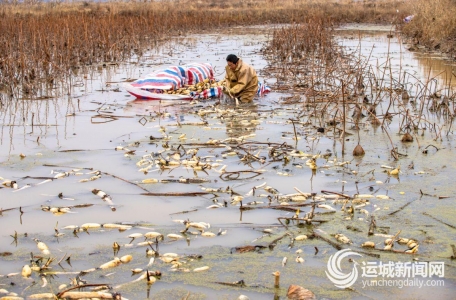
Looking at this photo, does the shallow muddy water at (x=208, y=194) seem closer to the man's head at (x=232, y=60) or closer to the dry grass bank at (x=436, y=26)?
the man's head at (x=232, y=60)

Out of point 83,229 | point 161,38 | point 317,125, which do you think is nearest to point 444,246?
point 83,229

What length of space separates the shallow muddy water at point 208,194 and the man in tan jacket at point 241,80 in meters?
0.29

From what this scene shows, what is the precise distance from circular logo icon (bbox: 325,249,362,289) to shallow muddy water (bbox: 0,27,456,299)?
45 millimetres

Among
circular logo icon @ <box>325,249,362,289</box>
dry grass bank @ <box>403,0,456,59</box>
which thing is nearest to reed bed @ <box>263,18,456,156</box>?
circular logo icon @ <box>325,249,362,289</box>

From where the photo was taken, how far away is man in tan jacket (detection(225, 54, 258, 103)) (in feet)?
28.2

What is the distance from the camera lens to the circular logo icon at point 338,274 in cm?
321

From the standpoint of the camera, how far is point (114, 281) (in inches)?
128

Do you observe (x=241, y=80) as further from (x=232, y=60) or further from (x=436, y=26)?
(x=436, y=26)

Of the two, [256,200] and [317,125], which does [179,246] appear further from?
[317,125]

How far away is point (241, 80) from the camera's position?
8641 mm

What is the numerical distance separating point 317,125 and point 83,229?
389 cm

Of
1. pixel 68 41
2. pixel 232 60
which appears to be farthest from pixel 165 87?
pixel 68 41

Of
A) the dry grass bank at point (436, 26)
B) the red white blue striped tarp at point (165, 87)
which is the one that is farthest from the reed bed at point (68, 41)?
the dry grass bank at point (436, 26)

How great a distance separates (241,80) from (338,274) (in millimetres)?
5665
